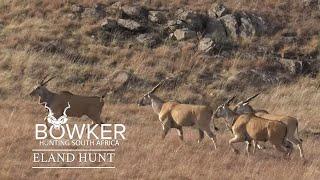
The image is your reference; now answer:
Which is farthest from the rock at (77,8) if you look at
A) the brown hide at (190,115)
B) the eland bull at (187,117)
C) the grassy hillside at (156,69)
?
the brown hide at (190,115)

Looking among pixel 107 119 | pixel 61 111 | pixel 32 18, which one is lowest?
pixel 32 18

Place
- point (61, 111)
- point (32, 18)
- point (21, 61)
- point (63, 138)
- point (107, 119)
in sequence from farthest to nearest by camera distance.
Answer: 1. point (32, 18)
2. point (21, 61)
3. point (107, 119)
4. point (61, 111)
5. point (63, 138)

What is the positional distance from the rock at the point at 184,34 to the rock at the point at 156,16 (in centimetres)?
125

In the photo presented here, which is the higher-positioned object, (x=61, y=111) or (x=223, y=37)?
(x=61, y=111)

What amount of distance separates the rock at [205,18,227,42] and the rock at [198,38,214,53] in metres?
0.50

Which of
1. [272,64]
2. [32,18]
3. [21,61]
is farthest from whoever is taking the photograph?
[32,18]

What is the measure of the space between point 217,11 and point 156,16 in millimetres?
2627

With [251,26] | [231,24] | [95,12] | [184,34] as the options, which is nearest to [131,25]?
[95,12]

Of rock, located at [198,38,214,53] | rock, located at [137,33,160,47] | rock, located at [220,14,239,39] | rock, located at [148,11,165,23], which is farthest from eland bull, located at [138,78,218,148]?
rock, located at [148,11,165,23]

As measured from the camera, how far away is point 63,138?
14781 millimetres

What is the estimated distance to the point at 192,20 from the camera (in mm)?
27438

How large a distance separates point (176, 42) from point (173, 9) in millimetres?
2569

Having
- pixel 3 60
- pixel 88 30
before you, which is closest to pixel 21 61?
pixel 3 60

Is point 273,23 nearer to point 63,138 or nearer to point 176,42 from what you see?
point 176,42
